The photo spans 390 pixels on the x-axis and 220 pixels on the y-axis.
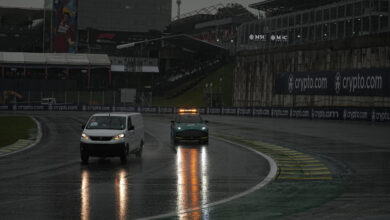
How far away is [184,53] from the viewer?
128m

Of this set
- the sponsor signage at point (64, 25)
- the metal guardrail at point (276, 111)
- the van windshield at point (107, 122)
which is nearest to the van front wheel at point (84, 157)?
the van windshield at point (107, 122)

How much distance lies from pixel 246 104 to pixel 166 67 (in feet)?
160

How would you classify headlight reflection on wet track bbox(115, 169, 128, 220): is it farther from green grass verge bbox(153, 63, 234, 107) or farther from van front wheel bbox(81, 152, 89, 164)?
green grass verge bbox(153, 63, 234, 107)

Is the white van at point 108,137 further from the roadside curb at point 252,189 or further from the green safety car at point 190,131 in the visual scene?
the green safety car at point 190,131

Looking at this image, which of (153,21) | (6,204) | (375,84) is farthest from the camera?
(153,21)

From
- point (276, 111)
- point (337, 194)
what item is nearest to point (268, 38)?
point (276, 111)

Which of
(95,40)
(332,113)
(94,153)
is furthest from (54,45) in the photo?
(94,153)

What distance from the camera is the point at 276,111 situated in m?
68.4

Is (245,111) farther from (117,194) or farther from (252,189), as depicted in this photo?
(117,194)

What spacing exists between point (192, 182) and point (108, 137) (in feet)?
17.7

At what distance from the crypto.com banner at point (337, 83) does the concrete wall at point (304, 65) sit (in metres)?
0.88

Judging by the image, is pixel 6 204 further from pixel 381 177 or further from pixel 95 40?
pixel 95 40

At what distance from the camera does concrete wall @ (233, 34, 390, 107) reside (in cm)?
5806

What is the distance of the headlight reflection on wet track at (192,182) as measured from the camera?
39.8 feet
